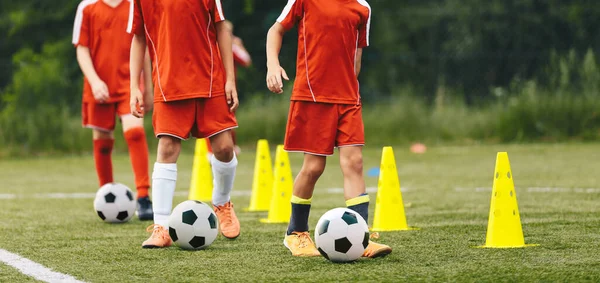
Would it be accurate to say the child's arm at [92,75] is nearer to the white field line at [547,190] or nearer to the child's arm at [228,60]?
the child's arm at [228,60]

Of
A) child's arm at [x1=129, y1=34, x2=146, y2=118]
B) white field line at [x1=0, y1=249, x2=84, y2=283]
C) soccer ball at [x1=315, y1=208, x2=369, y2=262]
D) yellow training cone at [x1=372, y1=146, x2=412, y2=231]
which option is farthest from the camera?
yellow training cone at [x1=372, y1=146, x2=412, y2=231]

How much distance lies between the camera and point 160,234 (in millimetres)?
6113

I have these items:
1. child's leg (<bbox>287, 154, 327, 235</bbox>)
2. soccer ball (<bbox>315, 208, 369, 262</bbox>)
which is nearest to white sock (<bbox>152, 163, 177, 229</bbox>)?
child's leg (<bbox>287, 154, 327, 235</bbox>)

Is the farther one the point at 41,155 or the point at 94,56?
the point at 41,155

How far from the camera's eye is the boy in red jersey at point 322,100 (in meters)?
5.70

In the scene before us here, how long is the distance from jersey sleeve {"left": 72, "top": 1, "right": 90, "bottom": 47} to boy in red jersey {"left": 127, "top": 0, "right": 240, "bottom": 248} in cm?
202

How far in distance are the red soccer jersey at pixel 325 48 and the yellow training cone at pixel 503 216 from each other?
0.94 metres

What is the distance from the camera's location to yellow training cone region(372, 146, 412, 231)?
6930 mm

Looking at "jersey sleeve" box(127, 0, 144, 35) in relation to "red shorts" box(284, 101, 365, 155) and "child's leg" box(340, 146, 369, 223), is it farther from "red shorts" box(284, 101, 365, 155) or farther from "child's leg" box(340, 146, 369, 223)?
"child's leg" box(340, 146, 369, 223)

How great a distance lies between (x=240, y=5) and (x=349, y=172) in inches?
772

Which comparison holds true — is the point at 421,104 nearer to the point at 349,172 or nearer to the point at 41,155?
the point at 41,155

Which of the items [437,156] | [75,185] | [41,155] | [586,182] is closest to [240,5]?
[41,155]

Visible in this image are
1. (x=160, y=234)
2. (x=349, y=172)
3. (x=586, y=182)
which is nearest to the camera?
(x=349, y=172)

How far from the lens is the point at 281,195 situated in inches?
303
